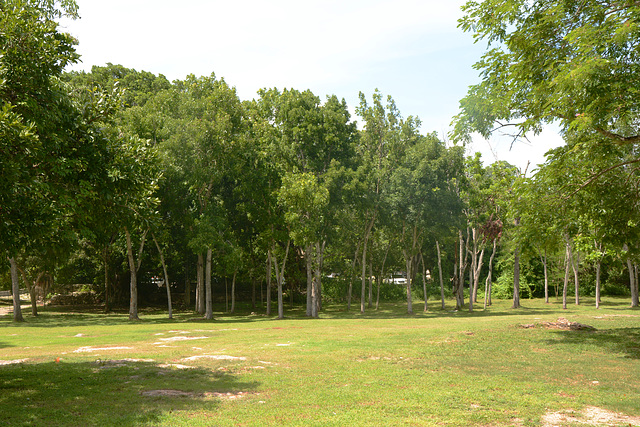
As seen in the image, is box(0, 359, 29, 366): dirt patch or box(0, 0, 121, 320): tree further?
box(0, 359, 29, 366): dirt patch

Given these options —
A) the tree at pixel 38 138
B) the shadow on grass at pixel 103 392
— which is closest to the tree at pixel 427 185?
the shadow on grass at pixel 103 392

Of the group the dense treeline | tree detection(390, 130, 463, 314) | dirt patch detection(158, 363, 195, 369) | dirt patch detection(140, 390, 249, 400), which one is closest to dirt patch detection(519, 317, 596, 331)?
the dense treeline

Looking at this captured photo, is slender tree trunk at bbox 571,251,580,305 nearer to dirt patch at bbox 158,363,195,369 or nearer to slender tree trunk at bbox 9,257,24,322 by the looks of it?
dirt patch at bbox 158,363,195,369

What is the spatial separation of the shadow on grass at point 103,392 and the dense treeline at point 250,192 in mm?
3096

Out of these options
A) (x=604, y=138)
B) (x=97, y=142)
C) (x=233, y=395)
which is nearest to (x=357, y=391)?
(x=233, y=395)

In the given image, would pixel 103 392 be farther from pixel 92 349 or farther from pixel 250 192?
pixel 250 192

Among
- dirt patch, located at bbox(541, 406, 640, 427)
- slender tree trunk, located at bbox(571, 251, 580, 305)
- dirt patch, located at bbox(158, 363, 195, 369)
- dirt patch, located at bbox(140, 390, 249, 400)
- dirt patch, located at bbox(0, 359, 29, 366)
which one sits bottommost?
dirt patch, located at bbox(158, 363, 195, 369)

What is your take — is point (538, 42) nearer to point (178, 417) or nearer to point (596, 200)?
point (596, 200)

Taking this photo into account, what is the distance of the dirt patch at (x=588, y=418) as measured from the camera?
8.80m

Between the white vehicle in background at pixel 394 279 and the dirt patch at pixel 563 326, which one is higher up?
the dirt patch at pixel 563 326

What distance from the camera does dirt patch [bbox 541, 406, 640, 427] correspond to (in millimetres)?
8797

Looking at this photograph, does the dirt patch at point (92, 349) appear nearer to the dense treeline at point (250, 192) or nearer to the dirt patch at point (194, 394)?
the dense treeline at point (250, 192)

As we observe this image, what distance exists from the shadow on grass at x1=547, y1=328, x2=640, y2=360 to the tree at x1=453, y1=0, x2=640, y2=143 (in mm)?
7810

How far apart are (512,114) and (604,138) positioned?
311 cm
